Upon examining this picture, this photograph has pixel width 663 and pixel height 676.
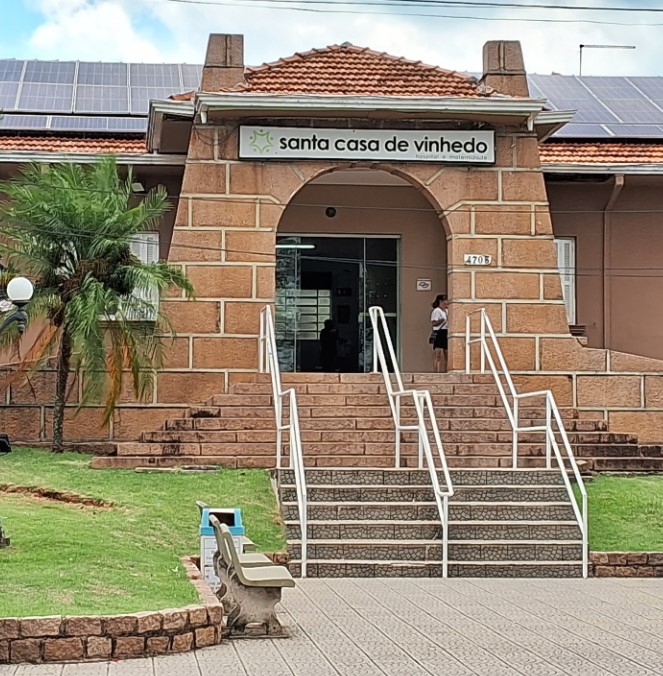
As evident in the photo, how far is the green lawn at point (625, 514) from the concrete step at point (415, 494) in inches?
21.2

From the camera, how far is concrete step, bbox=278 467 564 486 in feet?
46.0

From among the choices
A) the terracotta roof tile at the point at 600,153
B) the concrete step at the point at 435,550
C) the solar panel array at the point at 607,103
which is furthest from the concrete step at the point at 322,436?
the solar panel array at the point at 607,103

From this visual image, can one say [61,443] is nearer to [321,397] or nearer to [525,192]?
[321,397]

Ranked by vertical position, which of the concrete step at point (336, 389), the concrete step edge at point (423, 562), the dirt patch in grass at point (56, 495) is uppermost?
the concrete step at point (336, 389)

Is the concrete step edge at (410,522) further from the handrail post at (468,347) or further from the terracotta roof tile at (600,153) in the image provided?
the terracotta roof tile at (600,153)

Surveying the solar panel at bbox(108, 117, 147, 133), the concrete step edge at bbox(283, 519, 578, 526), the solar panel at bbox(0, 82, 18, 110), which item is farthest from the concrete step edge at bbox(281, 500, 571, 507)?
the solar panel at bbox(0, 82, 18, 110)

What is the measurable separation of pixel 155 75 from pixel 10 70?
9.65 feet

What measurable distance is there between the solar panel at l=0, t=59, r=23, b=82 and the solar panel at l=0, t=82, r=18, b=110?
30 cm

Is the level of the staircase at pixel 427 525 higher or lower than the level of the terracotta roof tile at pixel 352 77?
lower

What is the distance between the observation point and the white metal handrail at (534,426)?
13.1m

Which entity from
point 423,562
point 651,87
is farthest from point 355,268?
point 423,562

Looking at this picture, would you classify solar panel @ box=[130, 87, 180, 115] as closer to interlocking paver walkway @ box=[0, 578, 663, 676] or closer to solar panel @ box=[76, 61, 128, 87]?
solar panel @ box=[76, 61, 128, 87]

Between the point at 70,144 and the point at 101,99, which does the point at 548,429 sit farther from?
the point at 101,99

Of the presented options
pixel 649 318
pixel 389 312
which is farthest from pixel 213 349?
pixel 649 318
